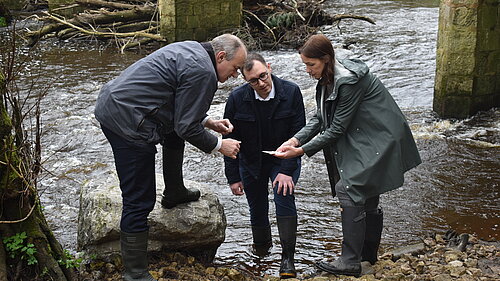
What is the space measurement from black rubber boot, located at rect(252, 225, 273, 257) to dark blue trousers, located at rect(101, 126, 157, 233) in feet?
4.80

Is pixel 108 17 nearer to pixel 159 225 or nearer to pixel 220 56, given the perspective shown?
pixel 159 225

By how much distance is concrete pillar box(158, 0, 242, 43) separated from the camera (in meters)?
15.4

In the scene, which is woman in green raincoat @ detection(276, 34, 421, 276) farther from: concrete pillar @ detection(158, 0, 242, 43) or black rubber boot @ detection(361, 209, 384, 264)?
concrete pillar @ detection(158, 0, 242, 43)

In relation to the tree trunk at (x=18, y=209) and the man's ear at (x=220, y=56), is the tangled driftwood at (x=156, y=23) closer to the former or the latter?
the man's ear at (x=220, y=56)

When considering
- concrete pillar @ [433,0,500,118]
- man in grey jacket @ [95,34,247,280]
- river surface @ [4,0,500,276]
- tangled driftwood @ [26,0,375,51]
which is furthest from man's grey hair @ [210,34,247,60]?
tangled driftwood @ [26,0,375,51]

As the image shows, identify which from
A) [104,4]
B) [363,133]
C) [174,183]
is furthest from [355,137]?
[104,4]

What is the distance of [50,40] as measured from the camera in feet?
58.7

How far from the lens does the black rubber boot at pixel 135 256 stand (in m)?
4.39

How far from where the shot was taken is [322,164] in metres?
8.54

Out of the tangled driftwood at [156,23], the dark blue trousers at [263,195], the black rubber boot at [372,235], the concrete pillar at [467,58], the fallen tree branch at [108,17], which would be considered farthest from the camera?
the fallen tree branch at [108,17]

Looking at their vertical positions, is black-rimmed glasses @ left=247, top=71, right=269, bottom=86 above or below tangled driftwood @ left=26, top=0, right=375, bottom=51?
above

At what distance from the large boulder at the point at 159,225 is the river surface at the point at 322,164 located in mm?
479

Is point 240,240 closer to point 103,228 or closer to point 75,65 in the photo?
point 103,228

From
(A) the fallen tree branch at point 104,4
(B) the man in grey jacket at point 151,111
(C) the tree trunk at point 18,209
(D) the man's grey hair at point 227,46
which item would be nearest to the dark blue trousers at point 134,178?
(B) the man in grey jacket at point 151,111
